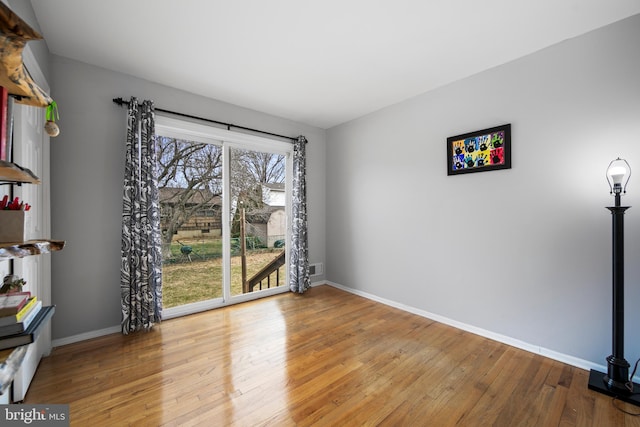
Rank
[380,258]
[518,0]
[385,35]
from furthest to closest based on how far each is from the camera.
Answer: [380,258]
[385,35]
[518,0]

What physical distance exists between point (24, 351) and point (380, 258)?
327 centimetres

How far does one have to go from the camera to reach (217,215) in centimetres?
338

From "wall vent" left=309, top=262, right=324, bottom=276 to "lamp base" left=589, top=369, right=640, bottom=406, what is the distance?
314 cm

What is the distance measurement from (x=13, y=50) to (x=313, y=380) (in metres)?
2.21

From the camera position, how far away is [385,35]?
212 centimetres

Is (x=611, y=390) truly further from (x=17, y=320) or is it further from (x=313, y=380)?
(x=17, y=320)

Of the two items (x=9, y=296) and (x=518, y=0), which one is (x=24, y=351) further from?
(x=518, y=0)

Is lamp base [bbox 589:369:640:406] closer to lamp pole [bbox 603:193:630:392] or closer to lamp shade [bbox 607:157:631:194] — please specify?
lamp pole [bbox 603:193:630:392]

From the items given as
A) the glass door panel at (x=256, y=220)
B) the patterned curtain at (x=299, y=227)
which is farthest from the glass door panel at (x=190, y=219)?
the patterned curtain at (x=299, y=227)

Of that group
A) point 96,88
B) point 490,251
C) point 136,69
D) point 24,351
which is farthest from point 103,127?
point 490,251

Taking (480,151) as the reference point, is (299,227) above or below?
below

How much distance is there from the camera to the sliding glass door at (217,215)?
309cm

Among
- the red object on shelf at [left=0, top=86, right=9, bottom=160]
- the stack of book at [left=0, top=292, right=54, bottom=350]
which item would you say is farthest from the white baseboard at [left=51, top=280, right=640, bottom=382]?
the red object on shelf at [left=0, top=86, right=9, bottom=160]

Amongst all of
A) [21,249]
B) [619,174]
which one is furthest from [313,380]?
[619,174]
